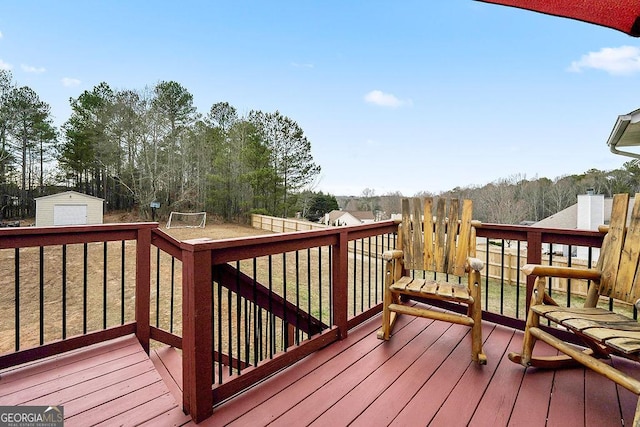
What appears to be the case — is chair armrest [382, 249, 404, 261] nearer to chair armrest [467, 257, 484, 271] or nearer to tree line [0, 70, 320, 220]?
chair armrest [467, 257, 484, 271]

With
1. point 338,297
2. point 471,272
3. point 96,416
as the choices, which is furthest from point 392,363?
point 96,416

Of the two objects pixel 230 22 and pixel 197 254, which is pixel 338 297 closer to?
pixel 197 254

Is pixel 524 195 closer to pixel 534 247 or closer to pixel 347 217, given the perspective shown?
pixel 534 247

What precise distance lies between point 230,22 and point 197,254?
34.1 ft

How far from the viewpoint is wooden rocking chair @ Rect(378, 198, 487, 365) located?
2.09 m

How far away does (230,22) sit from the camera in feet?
31.3

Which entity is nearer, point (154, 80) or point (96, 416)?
point (96, 416)

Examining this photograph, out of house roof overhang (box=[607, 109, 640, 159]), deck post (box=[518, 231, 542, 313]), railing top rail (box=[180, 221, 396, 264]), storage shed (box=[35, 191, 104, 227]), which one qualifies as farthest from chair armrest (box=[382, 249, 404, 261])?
storage shed (box=[35, 191, 104, 227])

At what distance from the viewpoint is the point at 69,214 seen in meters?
14.6

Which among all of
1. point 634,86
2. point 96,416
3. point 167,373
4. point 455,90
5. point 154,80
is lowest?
point 167,373

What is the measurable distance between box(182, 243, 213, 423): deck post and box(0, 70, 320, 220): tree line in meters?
15.0

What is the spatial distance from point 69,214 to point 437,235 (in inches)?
696

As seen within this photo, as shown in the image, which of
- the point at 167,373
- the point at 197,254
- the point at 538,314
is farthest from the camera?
the point at 167,373

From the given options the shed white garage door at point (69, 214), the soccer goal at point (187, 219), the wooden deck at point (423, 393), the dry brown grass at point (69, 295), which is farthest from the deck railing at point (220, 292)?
the shed white garage door at point (69, 214)
